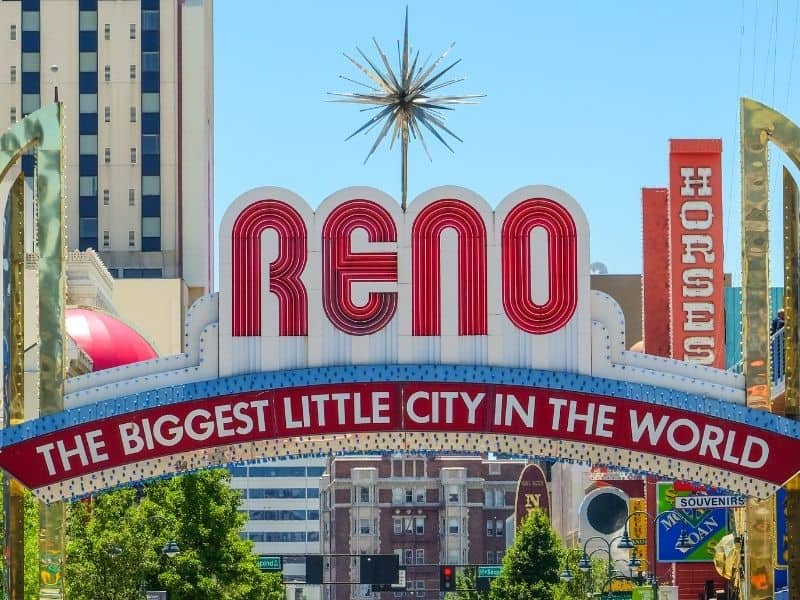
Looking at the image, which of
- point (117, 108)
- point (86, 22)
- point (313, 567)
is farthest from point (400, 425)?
point (86, 22)

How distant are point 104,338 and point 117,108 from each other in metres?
56.8

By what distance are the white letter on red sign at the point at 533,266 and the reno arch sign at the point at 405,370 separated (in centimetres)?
2

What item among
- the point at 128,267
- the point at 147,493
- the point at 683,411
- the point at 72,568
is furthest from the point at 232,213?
the point at 128,267

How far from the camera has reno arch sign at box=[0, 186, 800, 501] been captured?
29922 millimetres

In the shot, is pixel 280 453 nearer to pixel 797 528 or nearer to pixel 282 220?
pixel 282 220

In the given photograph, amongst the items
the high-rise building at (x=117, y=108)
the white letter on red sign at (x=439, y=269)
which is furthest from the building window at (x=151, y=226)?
the white letter on red sign at (x=439, y=269)

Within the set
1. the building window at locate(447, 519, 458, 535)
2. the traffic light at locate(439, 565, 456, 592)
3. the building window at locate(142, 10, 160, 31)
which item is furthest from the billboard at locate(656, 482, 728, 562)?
the building window at locate(447, 519, 458, 535)

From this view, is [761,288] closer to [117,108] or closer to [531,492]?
[117,108]

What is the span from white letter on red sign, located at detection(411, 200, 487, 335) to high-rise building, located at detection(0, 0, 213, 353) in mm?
100963

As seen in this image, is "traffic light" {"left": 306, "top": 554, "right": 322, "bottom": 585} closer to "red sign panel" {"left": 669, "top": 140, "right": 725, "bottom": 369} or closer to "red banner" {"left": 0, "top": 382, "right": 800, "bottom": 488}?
"red sign panel" {"left": 669, "top": 140, "right": 725, "bottom": 369}

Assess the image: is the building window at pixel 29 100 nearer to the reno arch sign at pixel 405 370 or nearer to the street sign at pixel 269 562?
the street sign at pixel 269 562

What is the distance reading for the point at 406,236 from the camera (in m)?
30.3

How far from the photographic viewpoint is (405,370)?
29953mm

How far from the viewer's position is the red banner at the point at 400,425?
98.0 feet
